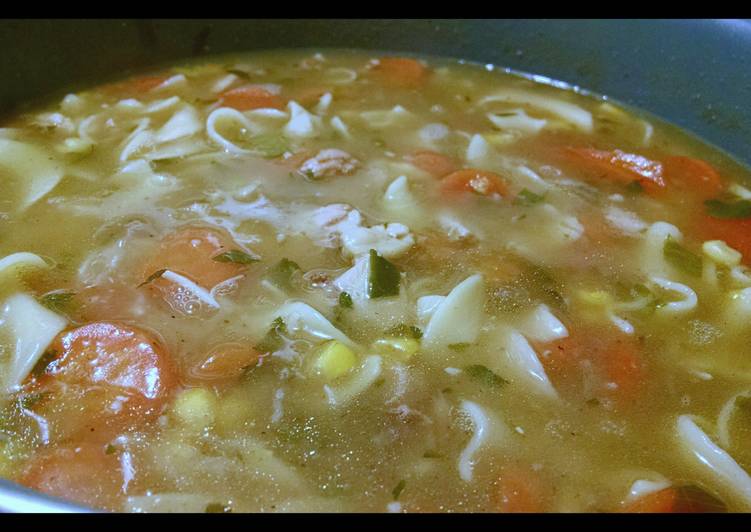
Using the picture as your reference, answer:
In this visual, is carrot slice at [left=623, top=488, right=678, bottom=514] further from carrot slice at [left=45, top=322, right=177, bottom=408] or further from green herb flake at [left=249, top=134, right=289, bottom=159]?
green herb flake at [left=249, top=134, right=289, bottom=159]

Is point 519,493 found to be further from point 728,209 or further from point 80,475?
point 728,209

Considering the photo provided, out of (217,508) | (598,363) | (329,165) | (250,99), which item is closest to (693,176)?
(598,363)

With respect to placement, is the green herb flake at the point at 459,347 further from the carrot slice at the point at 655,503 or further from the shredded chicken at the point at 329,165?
the shredded chicken at the point at 329,165

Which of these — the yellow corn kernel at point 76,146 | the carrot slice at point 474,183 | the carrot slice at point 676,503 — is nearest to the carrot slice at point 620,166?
the carrot slice at point 474,183

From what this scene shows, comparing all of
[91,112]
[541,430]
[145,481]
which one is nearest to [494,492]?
[541,430]

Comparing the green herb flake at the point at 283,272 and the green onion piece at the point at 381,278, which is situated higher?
the green onion piece at the point at 381,278
